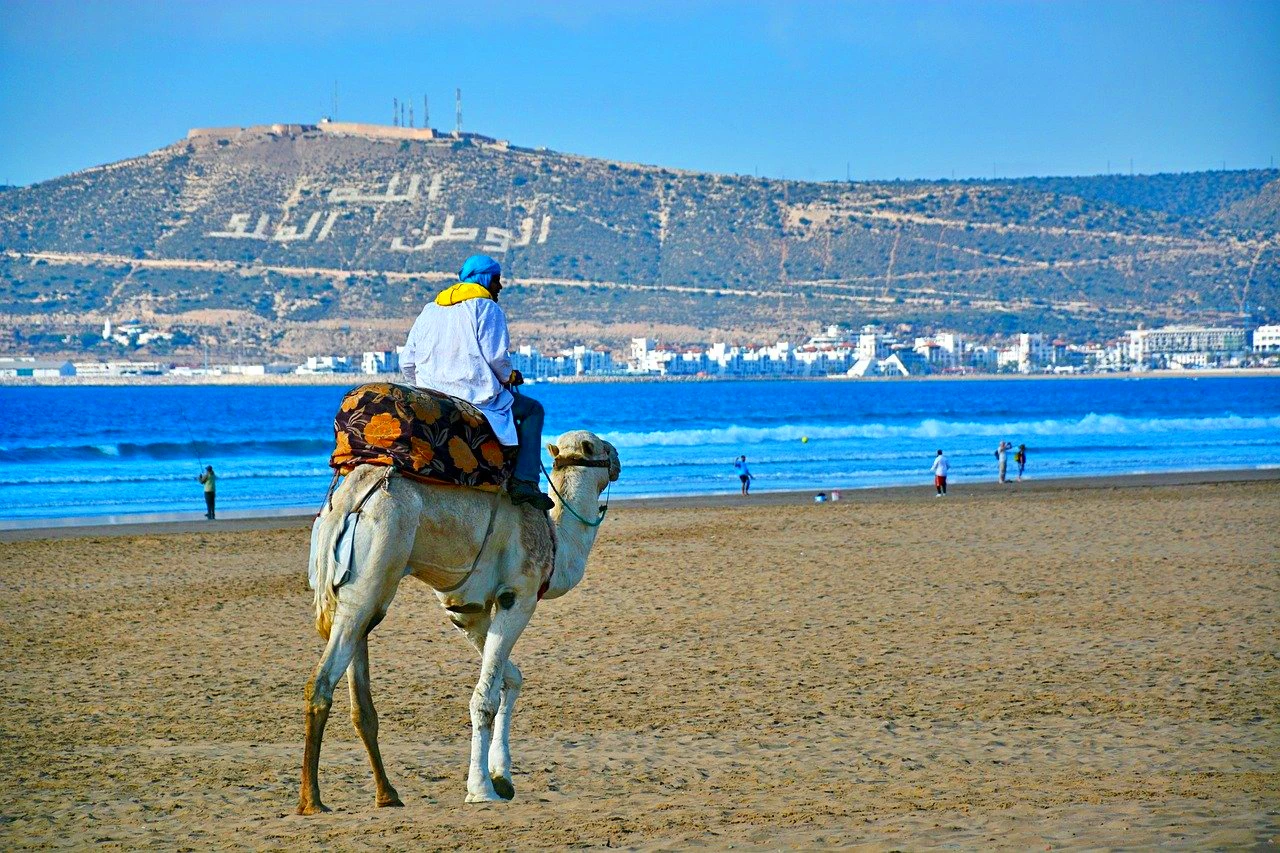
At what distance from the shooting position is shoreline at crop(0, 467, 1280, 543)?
A: 27.0 meters

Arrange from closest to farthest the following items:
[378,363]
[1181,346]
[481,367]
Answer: [481,367], [378,363], [1181,346]

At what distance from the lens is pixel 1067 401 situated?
11719 centimetres

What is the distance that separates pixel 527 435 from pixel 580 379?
158946 mm

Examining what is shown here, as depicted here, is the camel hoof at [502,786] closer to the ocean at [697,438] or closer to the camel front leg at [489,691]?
the camel front leg at [489,691]

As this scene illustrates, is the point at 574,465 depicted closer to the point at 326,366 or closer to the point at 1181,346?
the point at 326,366

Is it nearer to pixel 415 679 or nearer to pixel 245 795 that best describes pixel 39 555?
pixel 415 679

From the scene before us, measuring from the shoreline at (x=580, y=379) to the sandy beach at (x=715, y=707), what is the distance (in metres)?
128

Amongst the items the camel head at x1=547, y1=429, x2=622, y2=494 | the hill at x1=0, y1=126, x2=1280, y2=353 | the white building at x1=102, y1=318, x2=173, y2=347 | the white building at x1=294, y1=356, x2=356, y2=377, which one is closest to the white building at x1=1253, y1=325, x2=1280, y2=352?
the hill at x1=0, y1=126, x2=1280, y2=353

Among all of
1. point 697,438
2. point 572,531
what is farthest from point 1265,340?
point 572,531

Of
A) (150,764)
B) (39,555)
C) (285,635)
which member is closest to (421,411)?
(150,764)

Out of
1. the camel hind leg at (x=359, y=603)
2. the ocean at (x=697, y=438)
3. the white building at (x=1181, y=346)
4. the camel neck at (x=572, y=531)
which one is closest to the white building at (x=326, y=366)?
the ocean at (x=697, y=438)

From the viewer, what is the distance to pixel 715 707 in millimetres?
10398

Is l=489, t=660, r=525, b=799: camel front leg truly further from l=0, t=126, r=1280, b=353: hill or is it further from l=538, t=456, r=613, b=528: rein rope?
l=0, t=126, r=1280, b=353: hill

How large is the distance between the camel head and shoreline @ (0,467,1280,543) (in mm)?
18504
